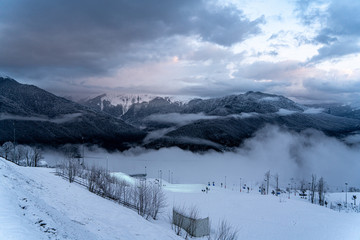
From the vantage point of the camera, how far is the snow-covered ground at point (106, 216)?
706 inches

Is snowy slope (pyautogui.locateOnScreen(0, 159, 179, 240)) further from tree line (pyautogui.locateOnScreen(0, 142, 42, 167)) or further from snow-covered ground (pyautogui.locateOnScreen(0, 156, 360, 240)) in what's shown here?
tree line (pyautogui.locateOnScreen(0, 142, 42, 167))

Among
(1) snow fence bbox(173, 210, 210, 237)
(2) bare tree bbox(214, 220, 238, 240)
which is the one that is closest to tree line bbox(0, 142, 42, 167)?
(1) snow fence bbox(173, 210, 210, 237)

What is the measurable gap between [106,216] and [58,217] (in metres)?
13.9

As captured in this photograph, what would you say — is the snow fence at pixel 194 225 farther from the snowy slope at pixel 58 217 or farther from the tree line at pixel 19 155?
the tree line at pixel 19 155

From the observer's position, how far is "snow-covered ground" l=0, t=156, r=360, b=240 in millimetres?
17922

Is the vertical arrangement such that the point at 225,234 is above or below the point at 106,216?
above

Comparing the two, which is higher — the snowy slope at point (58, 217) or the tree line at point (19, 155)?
the snowy slope at point (58, 217)

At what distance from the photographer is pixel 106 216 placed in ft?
118

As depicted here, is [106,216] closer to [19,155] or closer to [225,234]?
[225,234]

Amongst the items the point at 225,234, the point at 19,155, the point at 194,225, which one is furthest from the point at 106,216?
the point at 19,155

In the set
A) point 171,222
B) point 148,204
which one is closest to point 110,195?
point 148,204

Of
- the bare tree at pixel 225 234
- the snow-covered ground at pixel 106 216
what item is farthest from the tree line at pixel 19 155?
the bare tree at pixel 225 234

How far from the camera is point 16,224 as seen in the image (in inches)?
613

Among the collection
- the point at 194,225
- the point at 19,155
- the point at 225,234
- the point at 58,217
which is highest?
the point at 58,217
